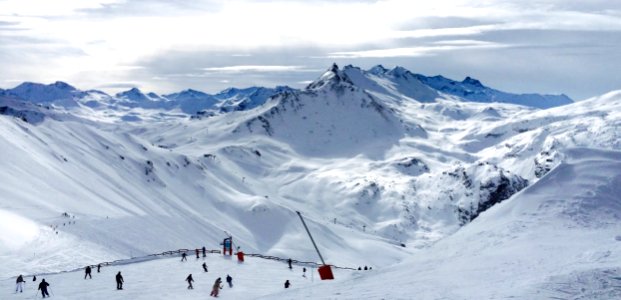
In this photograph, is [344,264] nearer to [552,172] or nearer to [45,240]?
[45,240]

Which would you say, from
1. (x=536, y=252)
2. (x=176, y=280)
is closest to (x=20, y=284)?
(x=176, y=280)

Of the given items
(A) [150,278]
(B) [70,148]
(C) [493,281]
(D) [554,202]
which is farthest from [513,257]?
(B) [70,148]

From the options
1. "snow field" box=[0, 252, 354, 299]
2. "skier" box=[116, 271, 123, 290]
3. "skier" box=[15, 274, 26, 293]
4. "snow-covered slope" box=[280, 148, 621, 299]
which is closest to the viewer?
"snow-covered slope" box=[280, 148, 621, 299]

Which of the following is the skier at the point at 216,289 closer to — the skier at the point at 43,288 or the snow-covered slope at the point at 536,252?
the snow-covered slope at the point at 536,252

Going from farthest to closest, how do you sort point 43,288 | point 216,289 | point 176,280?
point 176,280, point 216,289, point 43,288

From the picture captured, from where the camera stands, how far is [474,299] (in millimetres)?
27922

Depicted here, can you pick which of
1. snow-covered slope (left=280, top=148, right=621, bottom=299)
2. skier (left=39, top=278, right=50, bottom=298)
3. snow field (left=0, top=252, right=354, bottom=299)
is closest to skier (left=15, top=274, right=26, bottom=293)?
snow field (left=0, top=252, right=354, bottom=299)

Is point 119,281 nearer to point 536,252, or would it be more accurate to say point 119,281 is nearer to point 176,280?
point 176,280

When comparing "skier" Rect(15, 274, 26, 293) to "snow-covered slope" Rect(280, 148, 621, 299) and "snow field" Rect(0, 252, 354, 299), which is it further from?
"snow-covered slope" Rect(280, 148, 621, 299)

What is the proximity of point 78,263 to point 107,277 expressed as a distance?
14.8m

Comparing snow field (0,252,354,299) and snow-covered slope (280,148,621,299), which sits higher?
snow-covered slope (280,148,621,299)

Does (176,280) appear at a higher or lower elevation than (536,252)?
lower

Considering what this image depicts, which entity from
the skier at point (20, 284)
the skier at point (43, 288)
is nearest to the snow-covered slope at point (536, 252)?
the skier at point (43, 288)

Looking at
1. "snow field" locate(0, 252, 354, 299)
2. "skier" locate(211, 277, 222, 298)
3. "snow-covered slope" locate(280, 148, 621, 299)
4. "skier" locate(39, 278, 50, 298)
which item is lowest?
"snow field" locate(0, 252, 354, 299)
